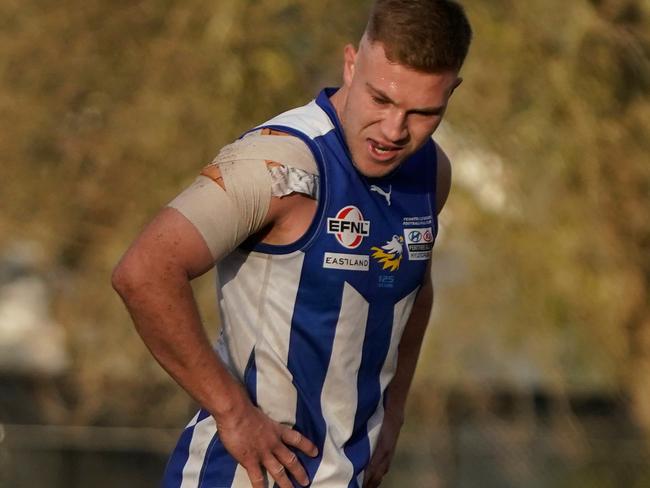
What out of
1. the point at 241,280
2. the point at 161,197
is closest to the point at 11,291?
the point at 161,197

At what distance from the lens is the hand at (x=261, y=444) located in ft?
10.1

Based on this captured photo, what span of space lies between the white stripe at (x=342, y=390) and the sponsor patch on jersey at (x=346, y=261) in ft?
0.16

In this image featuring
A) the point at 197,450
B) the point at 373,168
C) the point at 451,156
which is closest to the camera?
the point at 373,168

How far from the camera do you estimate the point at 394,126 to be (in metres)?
3.12

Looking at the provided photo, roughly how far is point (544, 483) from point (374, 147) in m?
6.96

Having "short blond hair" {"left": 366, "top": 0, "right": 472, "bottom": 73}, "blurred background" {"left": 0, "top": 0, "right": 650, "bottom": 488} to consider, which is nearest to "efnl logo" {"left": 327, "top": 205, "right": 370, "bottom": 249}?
"short blond hair" {"left": 366, "top": 0, "right": 472, "bottom": 73}

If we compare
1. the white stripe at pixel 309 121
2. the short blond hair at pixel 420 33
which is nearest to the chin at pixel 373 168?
the white stripe at pixel 309 121

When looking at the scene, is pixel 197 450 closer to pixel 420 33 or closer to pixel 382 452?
pixel 382 452

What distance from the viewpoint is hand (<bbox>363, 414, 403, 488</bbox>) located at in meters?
3.56

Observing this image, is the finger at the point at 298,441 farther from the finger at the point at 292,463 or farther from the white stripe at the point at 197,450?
the white stripe at the point at 197,450

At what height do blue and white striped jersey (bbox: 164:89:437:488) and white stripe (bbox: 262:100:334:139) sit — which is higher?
white stripe (bbox: 262:100:334:139)

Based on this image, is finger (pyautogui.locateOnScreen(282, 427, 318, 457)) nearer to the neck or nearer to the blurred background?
the neck

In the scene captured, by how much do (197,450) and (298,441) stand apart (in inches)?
11.5

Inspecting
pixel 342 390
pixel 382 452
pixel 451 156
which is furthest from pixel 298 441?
pixel 451 156
